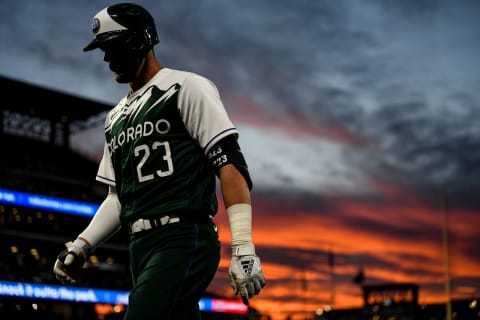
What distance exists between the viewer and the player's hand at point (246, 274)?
3172 millimetres

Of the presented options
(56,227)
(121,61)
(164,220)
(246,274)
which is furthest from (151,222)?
(56,227)

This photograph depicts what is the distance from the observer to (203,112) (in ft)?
11.9

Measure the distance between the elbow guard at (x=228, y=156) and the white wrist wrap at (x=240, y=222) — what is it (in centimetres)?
15

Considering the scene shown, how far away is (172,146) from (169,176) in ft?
0.49

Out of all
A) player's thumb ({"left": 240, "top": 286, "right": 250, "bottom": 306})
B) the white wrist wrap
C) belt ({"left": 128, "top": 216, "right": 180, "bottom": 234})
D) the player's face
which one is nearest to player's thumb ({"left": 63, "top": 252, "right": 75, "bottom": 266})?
belt ({"left": 128, "top": 216, "right": 180, "bottom": 234})

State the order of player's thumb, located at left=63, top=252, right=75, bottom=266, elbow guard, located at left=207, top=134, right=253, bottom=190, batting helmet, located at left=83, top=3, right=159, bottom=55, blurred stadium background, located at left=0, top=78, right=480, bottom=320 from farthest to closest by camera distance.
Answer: blurred stadium background, located at left=0, top=78, right=480, bottom=320 → player's thumb, located at left=63, top=252, right=75, bottom=266 → batting helmet, located at left=83, top=3, right=159, bottom=55 → elbow guard, located at left=207, top=134, right=253, bottom=190

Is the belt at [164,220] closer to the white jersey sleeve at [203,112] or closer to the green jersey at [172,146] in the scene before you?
the green jersey at [172,146]

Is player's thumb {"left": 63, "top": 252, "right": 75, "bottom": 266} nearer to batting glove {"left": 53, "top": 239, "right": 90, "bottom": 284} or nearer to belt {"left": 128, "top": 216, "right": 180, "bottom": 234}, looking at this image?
batting glove {"left": 53, "top": 239, "right": 90, "bottom": 284}

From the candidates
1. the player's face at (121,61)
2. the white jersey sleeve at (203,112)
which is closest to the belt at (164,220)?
the white jersey sleeve at (203,112)

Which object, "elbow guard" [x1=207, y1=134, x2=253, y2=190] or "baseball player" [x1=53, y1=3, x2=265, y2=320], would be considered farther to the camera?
"elbow guard" [x1=207, y1=134, x2=253, y2=190]

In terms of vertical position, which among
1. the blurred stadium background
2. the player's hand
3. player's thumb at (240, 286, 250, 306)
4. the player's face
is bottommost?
player's thumb at (240, 286, 250, 306)

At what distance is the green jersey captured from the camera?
3590 mm

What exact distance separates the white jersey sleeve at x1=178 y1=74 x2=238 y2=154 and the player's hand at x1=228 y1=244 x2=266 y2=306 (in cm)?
57

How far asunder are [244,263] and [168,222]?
506 mm
